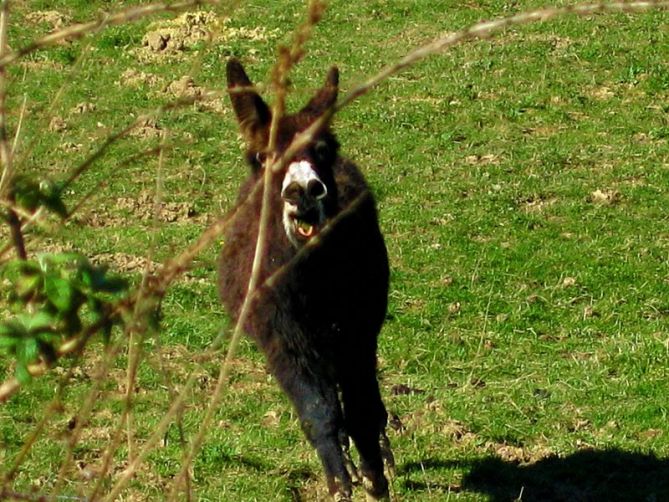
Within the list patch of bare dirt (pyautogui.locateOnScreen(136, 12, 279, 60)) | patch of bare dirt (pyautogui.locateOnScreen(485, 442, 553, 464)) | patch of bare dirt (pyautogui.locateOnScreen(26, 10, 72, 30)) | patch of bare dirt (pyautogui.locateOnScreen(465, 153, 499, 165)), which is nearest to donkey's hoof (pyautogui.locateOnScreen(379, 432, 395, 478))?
patch of bare dirt (pyautogui.locateOnScreen(485, 442, 553, 464))

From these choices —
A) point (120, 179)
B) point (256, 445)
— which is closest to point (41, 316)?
point (256, 445)

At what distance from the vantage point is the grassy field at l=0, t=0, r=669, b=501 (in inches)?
321

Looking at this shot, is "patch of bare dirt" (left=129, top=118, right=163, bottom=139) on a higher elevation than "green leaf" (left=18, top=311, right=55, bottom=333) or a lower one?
lower

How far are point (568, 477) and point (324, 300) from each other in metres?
1.92

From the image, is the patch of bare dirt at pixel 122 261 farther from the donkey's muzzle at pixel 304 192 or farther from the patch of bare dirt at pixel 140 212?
the donkey's muzzle at pixel 304 192

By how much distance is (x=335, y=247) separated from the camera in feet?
24.1

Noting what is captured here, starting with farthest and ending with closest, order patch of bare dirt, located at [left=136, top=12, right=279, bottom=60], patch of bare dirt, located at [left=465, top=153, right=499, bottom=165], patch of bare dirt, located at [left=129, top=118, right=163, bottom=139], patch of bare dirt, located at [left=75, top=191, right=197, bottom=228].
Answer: patch of bare dirt, located at [left=136, top=12, right=279, bottom=60], patch of bare dirt, located at [left=129, top=118, right=163, bottom=139], patch of bare dirt, located at [left=465, top=153, right=499, bottom=165], patch of bare dirt, located at [left=75, top=191, right=197, bottom=228]

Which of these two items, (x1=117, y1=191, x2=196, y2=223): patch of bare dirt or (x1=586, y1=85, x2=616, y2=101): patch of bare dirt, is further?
(x1=586, y1=85, x2=616, y2=101): patch of bare dirt

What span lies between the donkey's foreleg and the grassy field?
46 centimetres

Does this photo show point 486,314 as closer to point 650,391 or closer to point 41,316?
point 650,391

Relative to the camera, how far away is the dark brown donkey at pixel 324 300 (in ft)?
23.3

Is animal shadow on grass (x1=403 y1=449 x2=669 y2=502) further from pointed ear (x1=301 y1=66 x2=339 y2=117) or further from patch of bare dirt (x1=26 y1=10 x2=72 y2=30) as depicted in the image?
patch of bare dirt (x1=26 y1=10 x2=72 y2=30)

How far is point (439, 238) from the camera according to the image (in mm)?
12109

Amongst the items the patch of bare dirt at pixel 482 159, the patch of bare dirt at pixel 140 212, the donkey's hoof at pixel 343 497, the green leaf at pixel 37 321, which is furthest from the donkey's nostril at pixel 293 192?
the patch of bare dirt at pixel 482 159
